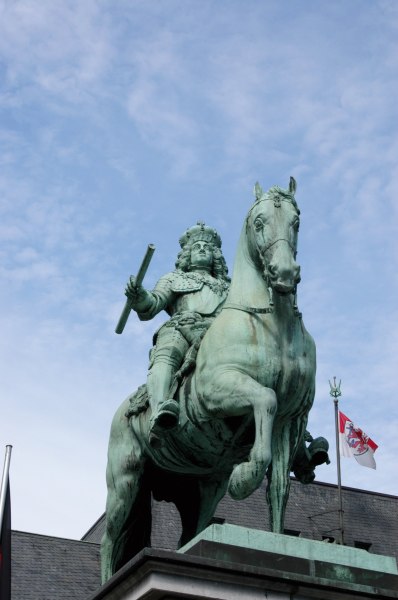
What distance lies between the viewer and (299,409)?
9.63 meters

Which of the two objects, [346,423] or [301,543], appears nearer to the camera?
[301,543]

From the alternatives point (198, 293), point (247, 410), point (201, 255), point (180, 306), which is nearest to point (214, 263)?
point (201, 255)

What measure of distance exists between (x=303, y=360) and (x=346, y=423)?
832 inches

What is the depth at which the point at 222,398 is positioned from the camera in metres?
9.29

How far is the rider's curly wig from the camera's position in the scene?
38.6 feet

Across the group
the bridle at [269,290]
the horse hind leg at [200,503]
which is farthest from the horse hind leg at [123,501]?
the bridle at [269,290]

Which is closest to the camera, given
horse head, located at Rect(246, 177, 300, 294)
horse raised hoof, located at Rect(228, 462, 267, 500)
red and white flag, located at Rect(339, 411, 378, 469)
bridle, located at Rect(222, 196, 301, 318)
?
horse raised hoof, located at Rect(228, 462, 267, 500)

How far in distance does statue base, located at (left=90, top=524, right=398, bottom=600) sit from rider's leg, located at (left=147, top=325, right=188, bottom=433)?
1.63m

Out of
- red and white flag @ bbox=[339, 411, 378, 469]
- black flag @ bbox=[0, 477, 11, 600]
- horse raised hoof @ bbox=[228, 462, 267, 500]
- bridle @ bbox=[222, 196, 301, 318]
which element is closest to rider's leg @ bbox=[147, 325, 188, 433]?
bridle @ bbox=[222, 196, 301, 318]

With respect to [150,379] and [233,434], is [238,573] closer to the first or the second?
[233,434]

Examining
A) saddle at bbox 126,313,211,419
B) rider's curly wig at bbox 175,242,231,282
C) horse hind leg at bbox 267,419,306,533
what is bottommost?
horse hind leg at bbox 267,419,306,533

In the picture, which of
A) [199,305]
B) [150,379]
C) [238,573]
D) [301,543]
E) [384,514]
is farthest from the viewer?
[384,514]

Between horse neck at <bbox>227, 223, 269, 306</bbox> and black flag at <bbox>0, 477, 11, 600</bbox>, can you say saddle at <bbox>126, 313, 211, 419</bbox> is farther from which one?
black flag at <bbox>0, 477, 11, 600</bbox>

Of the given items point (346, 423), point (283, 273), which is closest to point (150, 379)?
point (283, 273)
